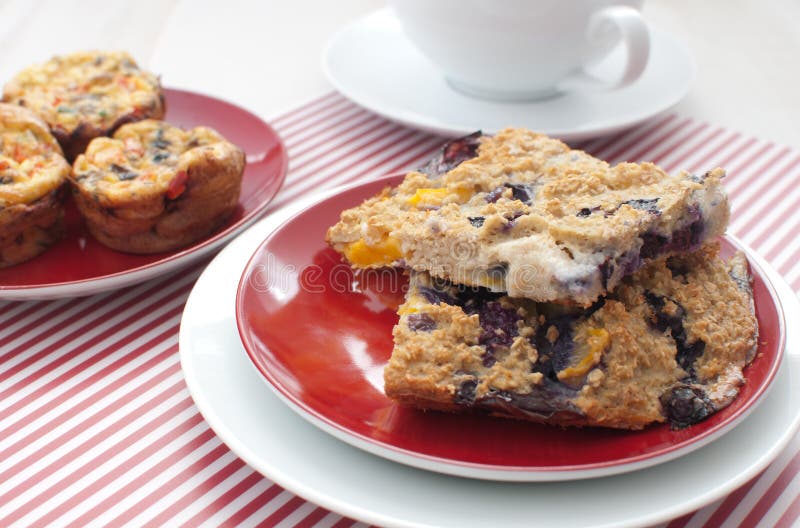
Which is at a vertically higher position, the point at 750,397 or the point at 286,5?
the point at 750,397

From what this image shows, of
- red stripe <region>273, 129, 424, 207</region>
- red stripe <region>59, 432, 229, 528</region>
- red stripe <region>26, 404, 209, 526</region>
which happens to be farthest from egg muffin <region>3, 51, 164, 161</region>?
red stripe <region>59, 432, 229, 528</region>

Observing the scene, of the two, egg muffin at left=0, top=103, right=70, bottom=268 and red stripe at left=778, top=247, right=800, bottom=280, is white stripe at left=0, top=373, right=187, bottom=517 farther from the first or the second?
red stripe at left=778, top=247, right=800, bottom=280

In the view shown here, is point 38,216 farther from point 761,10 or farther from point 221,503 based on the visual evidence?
point 761,10

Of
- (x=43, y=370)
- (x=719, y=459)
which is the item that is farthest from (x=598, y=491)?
(x=43, y=370)

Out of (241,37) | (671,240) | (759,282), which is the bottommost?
(241,37)

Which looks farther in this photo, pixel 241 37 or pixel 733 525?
→ pixel 241 37

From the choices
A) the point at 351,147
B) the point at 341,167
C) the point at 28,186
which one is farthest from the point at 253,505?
the point at 351,147

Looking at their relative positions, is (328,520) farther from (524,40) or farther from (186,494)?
(524,40)
